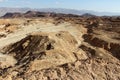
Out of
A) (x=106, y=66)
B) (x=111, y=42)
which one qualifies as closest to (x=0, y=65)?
(x=106, y=66)

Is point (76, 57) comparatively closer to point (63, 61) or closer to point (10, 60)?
point (63, 61)

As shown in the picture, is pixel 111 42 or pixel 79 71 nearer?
pixel 79 71

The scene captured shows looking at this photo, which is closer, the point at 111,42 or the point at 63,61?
the point at 63,61

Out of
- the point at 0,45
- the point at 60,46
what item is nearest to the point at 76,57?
the point at 60,46

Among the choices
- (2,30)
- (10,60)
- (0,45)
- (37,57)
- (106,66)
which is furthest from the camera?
(2,30)

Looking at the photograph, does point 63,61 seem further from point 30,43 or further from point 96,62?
point 30,43

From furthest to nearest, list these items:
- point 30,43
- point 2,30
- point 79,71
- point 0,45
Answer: point 2,30 → point 0,45 → point 30,43 → point 79,71

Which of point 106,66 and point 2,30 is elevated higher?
point 106,66

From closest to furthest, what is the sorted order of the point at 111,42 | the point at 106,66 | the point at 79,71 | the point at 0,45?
the point at 79,71 < the point at 106,66 < the point at 111,42 < the point at 0,45

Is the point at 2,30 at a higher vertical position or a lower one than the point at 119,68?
lower
